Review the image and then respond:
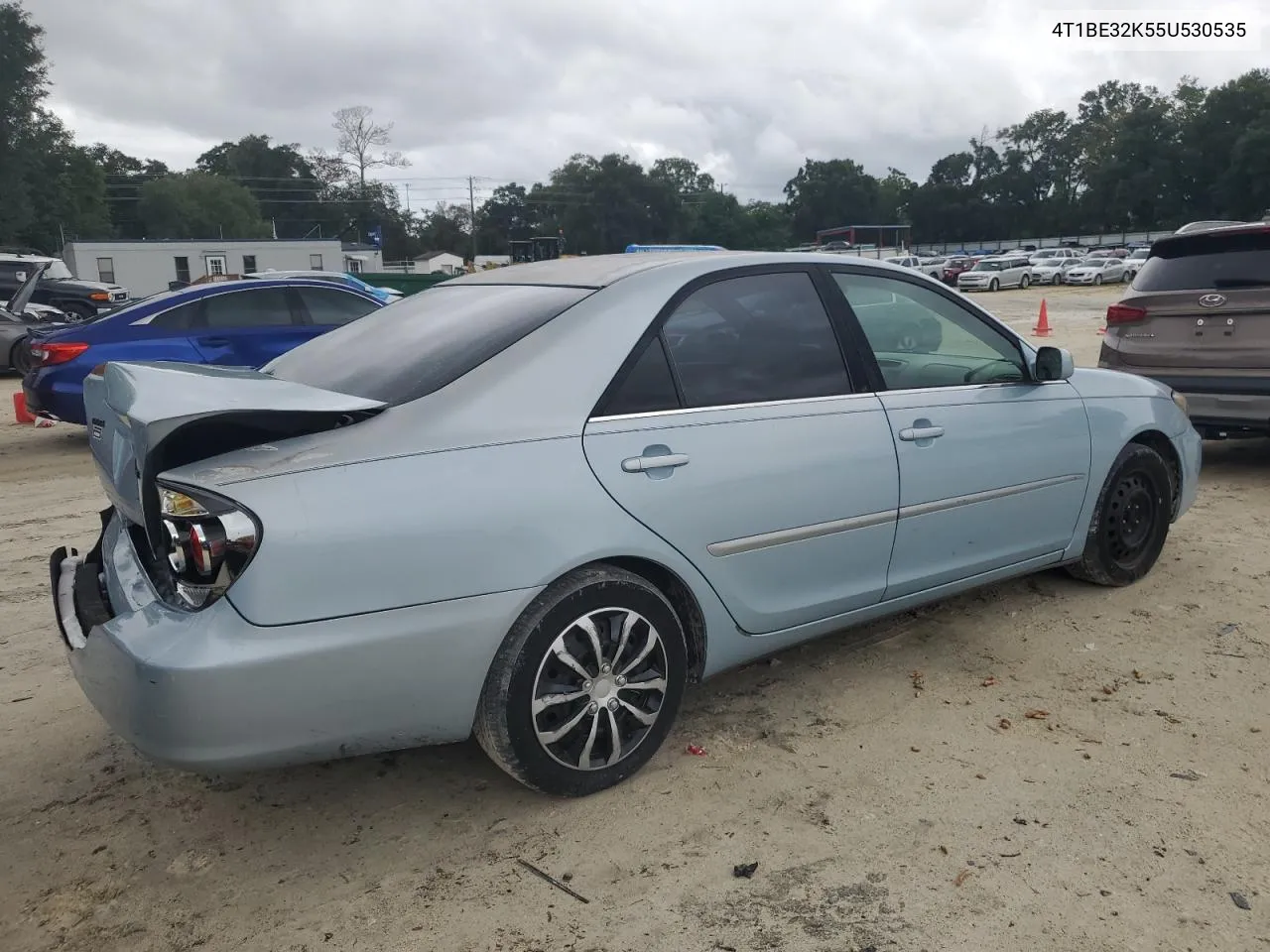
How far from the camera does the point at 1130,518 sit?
15.4 feet

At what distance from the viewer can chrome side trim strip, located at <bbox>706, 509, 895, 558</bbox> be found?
3.11 m

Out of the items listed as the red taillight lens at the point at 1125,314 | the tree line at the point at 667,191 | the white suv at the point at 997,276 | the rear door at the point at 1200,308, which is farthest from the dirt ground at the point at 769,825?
the tree line at the point at 667,191

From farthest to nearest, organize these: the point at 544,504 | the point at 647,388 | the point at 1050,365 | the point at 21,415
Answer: the point at 21,415 < the point at 1050,365 < the point at 647,388 < the point at 544,504

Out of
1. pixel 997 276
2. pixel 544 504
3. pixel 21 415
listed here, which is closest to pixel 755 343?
pixel 544 504

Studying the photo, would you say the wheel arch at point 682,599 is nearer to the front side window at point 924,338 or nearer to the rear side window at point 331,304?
the front side window at point 924,338

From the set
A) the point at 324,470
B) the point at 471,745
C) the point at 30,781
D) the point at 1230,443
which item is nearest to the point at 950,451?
the point at 471,745

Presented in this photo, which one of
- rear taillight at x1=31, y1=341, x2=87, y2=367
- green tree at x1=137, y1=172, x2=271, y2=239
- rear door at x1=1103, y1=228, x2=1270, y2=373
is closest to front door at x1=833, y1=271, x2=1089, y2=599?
rear door at x1=1103, y1=228, x2=1270, y2=373

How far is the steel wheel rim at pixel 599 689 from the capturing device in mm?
2807

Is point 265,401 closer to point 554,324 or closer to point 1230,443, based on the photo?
point 554,324

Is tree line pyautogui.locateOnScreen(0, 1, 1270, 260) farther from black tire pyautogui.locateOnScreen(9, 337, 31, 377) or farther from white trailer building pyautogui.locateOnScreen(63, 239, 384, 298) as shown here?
black tire pyautogui.locateOnScreen(9, 337, 31, 377)

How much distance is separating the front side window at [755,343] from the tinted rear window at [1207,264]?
14.3 feet

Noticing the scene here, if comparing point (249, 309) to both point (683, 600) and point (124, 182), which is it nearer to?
point (683, 600)

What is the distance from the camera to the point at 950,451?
3715 mm

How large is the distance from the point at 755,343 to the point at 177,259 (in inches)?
2095
